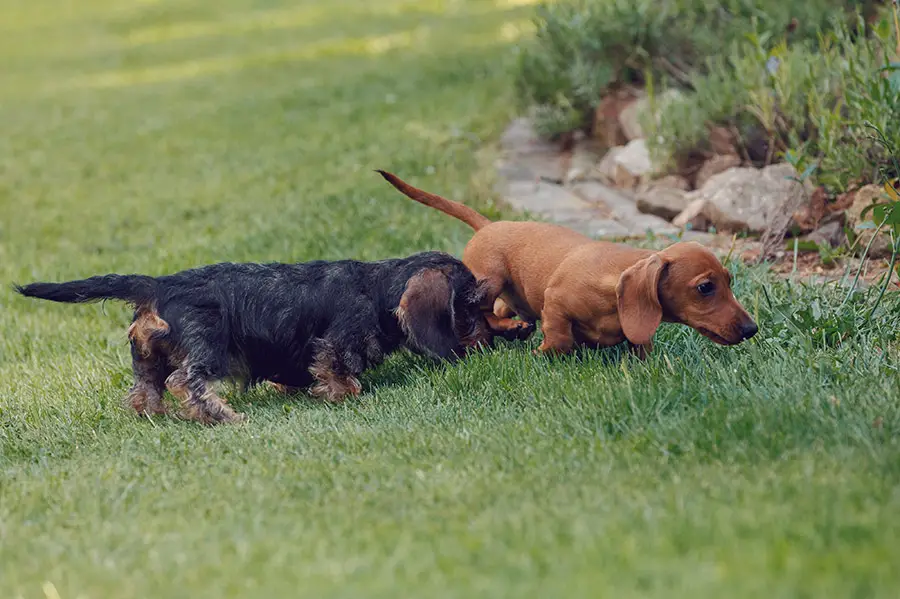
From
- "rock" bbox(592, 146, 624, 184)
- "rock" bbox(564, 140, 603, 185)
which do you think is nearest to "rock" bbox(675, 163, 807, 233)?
"rock" bbox(592, 146, 624, 184)

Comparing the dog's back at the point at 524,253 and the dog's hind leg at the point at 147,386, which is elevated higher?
the dog's back at the point at 524,253

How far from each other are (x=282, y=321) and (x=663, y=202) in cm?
350

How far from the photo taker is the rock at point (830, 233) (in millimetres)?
6562

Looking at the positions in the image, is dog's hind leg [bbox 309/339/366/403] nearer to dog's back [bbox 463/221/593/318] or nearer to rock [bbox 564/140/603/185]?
dog's back [bbox 463/221/593/318]

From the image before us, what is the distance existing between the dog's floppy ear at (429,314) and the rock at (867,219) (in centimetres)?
249

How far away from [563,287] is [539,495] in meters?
1.59

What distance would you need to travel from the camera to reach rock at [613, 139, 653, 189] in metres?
8.24

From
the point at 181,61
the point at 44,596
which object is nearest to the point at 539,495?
the point at 44,596

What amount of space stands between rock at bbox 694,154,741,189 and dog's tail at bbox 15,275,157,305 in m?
4.34

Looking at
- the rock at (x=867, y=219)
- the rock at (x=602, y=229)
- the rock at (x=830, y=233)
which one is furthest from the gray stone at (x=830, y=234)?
the rock at (x=602, y=229)

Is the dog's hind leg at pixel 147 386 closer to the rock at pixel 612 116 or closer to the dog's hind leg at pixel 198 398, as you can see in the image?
the dog's hind leg at pixel 198 398

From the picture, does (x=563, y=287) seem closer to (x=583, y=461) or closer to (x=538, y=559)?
(x=583, y=461)

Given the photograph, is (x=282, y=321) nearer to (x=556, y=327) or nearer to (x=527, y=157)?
(x=556, y=327)

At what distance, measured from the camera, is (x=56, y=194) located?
33.9 feet
